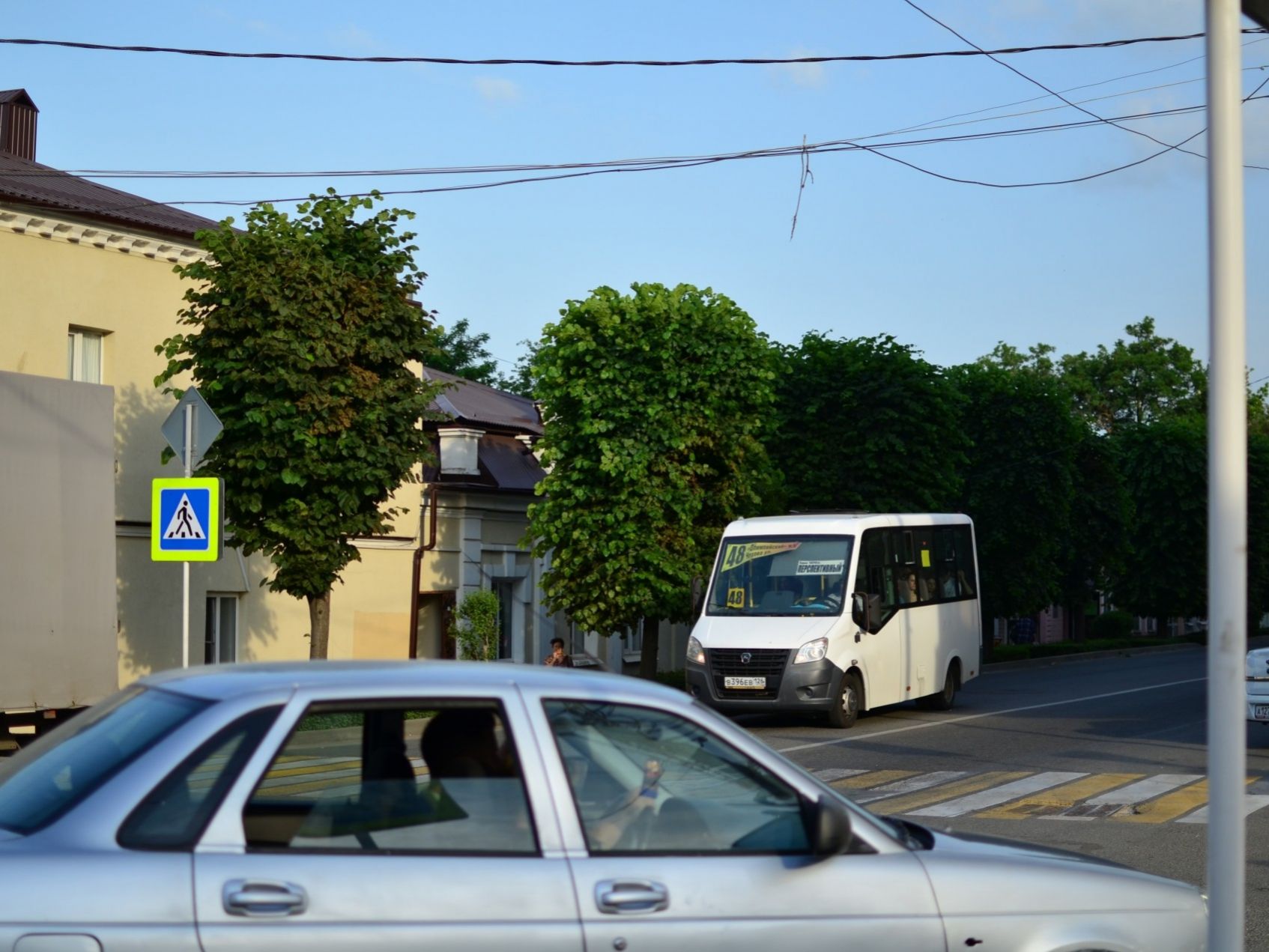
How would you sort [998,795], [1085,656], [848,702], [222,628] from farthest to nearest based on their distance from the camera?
1. [1085,656]
2. [222,628]
3. [848,702]
4. [998,795]

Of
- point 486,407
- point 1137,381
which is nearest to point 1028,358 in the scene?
point 1137,381

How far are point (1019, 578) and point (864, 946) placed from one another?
128 ft

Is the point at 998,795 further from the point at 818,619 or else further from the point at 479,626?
the point at 479,626

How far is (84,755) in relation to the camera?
4090 millimetres

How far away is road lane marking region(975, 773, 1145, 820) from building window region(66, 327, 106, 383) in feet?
48.7

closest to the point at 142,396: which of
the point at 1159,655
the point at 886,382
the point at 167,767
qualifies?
the point at 886,382

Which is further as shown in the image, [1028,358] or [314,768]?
[1028,358]

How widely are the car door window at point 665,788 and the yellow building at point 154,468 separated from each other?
51.3 feet

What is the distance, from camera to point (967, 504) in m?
42.4

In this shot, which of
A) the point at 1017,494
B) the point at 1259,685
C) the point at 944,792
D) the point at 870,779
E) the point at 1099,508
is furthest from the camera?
the point at 1099,508

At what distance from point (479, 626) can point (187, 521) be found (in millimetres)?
12983

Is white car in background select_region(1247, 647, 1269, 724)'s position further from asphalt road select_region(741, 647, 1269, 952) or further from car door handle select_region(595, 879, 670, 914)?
car door handle select_region(595, 879, 670, 914)

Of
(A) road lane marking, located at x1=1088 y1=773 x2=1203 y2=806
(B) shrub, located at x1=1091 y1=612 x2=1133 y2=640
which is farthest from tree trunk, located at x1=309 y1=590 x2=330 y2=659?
(B) shrub, located at x1=1091 y1=612 x2=1133 y2=640

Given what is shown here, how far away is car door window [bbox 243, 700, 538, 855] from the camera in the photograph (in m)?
4.02
